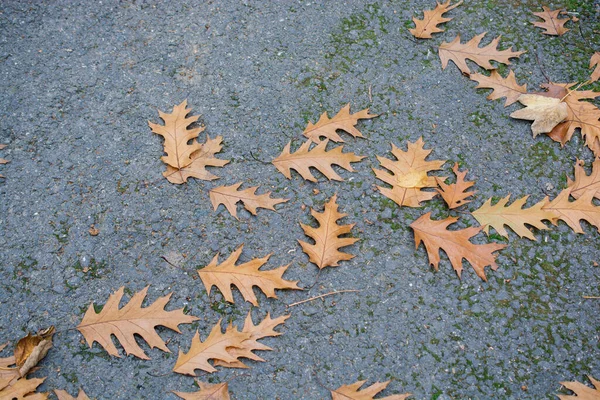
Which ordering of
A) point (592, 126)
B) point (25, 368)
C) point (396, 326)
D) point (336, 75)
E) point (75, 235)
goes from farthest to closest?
point (336, 75), point (592, 126), point (75, 235), point (396, 326), point (25, 368)

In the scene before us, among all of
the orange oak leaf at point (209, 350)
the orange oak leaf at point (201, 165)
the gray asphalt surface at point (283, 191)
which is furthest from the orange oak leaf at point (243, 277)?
the orange oak leaf at point (201, 165)

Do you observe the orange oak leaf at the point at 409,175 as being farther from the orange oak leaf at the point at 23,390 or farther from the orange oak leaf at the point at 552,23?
the orange oak leaf at the point at 23,390

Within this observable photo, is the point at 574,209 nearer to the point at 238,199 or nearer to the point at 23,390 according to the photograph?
the point at 238,199

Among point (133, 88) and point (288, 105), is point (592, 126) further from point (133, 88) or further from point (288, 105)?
point (133, 88)

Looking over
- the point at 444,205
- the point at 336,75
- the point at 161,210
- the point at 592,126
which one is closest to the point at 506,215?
the point at 444,205

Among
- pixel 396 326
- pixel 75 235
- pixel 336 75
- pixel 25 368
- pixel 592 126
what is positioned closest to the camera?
pixel 25 368

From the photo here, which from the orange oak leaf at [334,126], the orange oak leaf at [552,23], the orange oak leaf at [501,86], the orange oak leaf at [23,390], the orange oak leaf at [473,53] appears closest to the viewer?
the orange oak leaf at [23,390]
